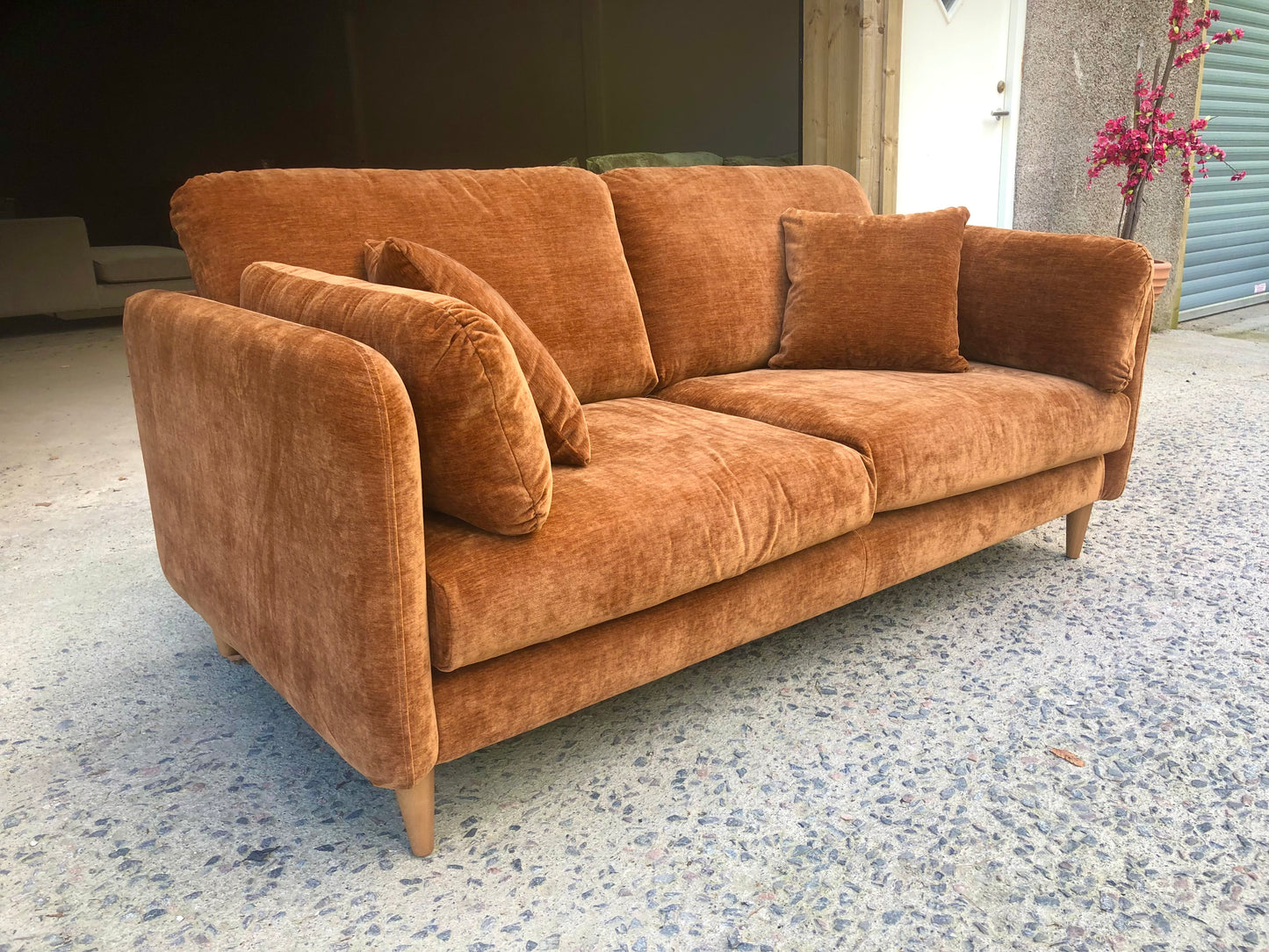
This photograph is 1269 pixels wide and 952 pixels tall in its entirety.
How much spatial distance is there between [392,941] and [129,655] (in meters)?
1.02

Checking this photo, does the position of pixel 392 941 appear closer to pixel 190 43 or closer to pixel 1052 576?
pixel 1052 576

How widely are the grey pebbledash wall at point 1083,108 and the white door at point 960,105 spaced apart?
9 cm

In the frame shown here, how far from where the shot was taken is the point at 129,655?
1.86 m

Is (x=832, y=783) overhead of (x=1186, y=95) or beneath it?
beneath

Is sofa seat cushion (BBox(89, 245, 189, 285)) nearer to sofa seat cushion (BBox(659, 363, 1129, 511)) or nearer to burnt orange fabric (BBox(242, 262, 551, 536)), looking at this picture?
sofa seat cushion (BBox(659, 363, 1129, 511))

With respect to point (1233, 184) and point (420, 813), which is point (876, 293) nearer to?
point (420, 813)

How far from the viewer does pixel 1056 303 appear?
2.06 meters

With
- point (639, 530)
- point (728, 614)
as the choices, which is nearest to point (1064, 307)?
point (728, 614)

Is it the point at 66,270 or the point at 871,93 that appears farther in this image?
the point at 66,270

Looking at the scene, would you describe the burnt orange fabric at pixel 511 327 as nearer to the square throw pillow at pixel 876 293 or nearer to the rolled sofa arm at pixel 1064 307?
the square throw pillow at pixel 876 293

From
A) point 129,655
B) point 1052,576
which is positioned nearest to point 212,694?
point 129,655

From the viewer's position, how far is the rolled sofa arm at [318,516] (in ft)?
3.62

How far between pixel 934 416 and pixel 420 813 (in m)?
1.12

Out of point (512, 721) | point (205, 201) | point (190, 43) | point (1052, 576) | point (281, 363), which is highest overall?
point (190, 43)
